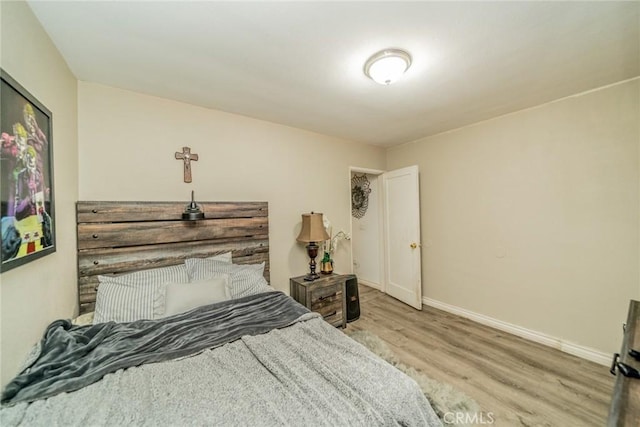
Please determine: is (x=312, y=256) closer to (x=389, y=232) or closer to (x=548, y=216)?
(x=389, y=232)

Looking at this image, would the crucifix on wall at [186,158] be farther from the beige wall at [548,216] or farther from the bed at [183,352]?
the beige wall at [548,216]

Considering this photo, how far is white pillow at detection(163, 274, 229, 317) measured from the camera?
176 cm

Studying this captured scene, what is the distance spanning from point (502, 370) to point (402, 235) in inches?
73.6

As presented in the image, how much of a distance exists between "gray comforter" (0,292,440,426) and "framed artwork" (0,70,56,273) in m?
0.55

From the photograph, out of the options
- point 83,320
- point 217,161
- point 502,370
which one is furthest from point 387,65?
point 83,320

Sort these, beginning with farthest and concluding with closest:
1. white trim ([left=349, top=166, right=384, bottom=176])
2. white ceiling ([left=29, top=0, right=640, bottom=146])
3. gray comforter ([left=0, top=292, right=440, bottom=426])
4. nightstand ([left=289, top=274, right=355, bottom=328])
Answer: white trim ([left=349, top=166, right=384, bottom=176])
nightstand ([left=289, top=274, right=355, bottom=328])
white ceiling ([left=29, top=0, right=640, bottom=146])
gray comforter ([left=0, top=292, right=440, bottom=426])

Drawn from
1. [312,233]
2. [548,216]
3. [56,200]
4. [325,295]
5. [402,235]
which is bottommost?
[325,295]

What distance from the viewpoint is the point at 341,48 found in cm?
152

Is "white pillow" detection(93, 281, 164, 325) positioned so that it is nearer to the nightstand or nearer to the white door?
the nightstand

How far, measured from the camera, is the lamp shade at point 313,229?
2709 millimetres

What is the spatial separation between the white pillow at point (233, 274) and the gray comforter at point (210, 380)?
518 millimetres

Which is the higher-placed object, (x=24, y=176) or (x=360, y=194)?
(x=360, y=194)

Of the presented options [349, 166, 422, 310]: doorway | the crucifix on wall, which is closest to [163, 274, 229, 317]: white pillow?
the crucifix on wall

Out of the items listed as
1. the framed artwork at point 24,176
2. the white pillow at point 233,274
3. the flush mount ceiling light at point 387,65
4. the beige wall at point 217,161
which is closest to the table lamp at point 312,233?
the beige wall at point 217,161
